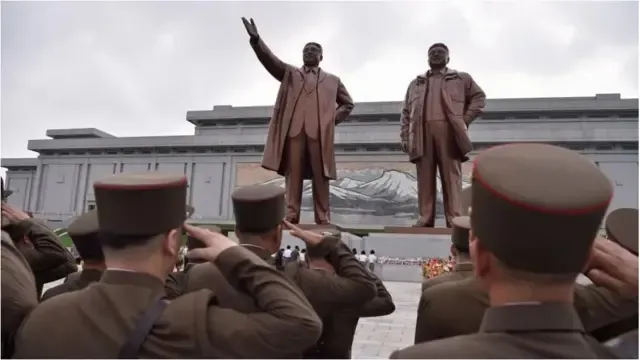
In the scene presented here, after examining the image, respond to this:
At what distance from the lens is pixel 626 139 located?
25.8 metres

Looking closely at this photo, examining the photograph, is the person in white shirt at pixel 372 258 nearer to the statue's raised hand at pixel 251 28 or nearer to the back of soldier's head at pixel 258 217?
the statue's raised hand at pixel 251 28

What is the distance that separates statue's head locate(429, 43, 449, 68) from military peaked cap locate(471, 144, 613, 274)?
521cm

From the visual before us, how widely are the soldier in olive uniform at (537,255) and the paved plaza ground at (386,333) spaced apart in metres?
2.79

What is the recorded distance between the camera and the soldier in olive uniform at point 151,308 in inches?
47.1

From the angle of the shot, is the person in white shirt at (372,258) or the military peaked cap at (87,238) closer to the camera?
the military peaked cap at (87,238)

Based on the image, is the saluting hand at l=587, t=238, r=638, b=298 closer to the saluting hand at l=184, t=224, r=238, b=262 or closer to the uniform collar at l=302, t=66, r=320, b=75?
the saluting hand at l=184, t=224, r=238, b=262

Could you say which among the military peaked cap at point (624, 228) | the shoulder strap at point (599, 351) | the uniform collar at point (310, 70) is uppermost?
the uniform collar at point (310, 70)

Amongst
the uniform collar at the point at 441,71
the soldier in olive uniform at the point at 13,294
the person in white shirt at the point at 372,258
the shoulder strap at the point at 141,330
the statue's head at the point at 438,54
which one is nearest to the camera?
the shoulder strap at the point at 141,330

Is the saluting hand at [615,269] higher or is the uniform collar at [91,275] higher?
the saluting hand at [615,269]

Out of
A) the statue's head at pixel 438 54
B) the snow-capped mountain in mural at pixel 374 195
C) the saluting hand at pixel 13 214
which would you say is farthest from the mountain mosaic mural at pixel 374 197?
the saluting hand at pixel 13 214

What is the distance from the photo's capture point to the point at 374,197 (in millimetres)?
→ 27359

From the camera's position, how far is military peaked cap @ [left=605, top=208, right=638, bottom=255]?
1393 mm

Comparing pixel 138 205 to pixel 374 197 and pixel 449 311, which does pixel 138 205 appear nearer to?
pixel 449 311

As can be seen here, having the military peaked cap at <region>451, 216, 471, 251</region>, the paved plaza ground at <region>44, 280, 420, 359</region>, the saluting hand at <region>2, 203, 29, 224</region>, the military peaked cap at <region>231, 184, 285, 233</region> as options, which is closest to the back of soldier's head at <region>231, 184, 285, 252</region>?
the military peaked cap at <region>231, 184, 285, 233</region>
